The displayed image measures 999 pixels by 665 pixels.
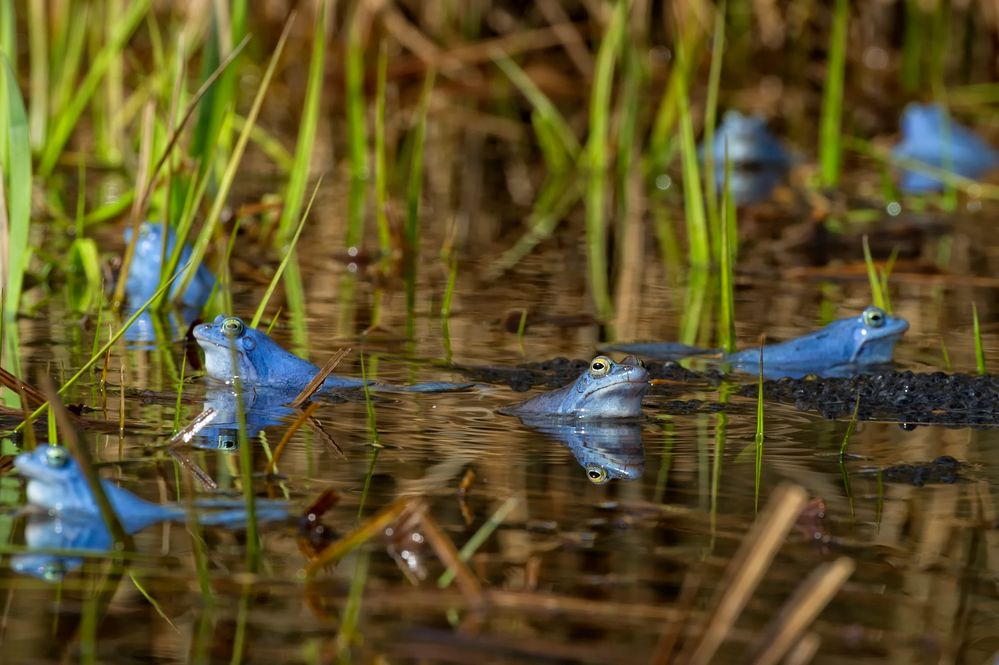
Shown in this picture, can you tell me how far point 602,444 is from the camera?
310cm

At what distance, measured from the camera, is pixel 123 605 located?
2059mm

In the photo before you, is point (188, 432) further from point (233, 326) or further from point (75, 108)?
point (75, 108)

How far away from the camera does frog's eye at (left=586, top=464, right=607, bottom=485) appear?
276 centimetres

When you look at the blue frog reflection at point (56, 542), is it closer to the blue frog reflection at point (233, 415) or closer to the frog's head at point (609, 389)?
the blue frog reflection at point (233, 415)

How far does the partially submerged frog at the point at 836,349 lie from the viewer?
3.97m

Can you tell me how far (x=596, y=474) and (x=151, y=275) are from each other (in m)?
2.17

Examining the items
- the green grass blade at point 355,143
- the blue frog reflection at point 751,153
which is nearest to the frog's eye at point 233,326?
the green grass blade at point 355,143

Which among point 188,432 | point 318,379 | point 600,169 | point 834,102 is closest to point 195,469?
point 188,432

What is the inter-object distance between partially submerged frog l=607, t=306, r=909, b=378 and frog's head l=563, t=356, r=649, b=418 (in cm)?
67

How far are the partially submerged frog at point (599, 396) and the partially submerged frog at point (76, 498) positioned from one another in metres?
1.00

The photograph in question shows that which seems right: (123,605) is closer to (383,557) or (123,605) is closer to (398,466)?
(383,557)

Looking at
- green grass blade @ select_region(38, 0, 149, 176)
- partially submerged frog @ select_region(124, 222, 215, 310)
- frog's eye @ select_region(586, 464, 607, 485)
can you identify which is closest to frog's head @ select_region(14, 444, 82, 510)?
frog's eye @ select_region(586, 464, 607, 485)

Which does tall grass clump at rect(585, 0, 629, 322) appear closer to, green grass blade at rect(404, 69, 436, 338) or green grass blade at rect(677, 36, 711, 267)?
green grass blade at rect(677, 36, 711, 267)

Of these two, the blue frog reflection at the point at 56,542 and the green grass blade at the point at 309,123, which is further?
the green grass blade at the point at 309,123
